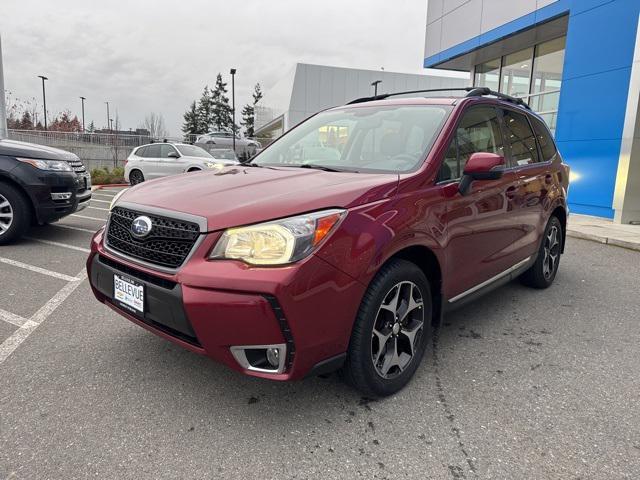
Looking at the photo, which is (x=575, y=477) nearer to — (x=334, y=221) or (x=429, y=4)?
(x=334, y=221)

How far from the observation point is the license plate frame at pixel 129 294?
2322 mm

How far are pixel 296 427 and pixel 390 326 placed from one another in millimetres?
A: 705

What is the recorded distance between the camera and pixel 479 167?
109 inches

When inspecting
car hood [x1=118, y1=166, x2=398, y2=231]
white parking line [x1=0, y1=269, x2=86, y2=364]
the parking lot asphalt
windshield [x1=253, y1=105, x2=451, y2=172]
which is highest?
windshield [x1=253, y1=105, x2=451, y2=172]

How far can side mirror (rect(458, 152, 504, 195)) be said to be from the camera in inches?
109

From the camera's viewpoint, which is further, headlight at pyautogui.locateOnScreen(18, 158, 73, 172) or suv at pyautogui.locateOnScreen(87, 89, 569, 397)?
headlight at pyautogui.locateOnScreen(18, 158, 73, 172)

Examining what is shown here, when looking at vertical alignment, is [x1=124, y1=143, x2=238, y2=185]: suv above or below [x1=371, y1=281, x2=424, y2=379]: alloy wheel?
above

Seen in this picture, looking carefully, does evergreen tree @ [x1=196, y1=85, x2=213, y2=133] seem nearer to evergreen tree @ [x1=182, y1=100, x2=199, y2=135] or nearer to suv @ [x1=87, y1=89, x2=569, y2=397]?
evergreen tree @ [x1=182, y1=100, x2=199, y2=135]

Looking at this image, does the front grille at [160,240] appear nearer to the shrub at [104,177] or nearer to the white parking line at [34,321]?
the white parking line at [34,321]

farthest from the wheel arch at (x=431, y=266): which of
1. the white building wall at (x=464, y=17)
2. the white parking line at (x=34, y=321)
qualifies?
the white building wall at (x=464, y=17)

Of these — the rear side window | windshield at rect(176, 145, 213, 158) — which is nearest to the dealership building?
the rear side window

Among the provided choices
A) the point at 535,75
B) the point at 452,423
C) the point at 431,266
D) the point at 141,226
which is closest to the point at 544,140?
the point at 431,266

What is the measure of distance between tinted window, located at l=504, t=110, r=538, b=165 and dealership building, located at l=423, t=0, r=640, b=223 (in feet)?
20.5

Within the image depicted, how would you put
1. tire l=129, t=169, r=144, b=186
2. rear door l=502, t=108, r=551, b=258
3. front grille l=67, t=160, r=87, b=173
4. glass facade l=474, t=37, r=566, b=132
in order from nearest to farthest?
rear door l=502, t=108, r=551, b=258 < front grille l=67, t=160, r=87, b=173 < glass facade l=474, t=37, r=566, b=132 < tire l=129, t=169, r=144, b=186
